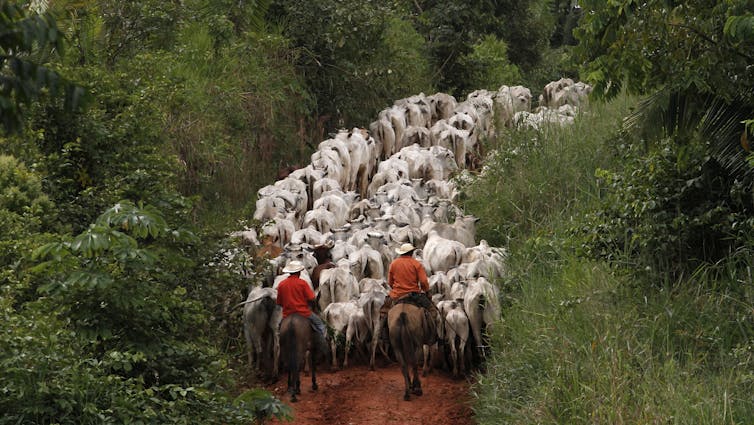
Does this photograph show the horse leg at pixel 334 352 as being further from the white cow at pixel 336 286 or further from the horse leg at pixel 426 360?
the horse leg at pixel 426 360

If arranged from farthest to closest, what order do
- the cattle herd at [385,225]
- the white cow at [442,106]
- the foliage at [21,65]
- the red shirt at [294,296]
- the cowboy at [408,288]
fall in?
the white cow at [442,106] → the cattle herd at [385,225] → the cowboy at [408,288] → the red shirt at [294,296] → the foliage at [21,65]

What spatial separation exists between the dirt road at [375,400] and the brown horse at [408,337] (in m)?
0.19

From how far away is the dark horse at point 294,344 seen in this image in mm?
11156

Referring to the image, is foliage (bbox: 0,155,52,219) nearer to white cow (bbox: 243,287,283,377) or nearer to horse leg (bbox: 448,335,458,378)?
white cow (bbox: 243,287,283,377)

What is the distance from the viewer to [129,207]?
806 centimetres

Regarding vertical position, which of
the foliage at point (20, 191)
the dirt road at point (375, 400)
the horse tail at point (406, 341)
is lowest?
the dirt road at point (375, 400)

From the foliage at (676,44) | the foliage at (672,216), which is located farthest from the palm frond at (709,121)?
the foliage at (676,44)

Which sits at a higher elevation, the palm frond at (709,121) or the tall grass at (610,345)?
the palm frond at (709,121)

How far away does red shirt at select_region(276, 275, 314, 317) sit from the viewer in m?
11.4

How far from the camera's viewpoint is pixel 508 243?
1385cm

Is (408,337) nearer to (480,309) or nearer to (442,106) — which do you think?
(480,309)

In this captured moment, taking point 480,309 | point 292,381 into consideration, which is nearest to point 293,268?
point 292,381

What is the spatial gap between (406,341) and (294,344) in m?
1.12

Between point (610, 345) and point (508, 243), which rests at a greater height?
point (508, 243)
